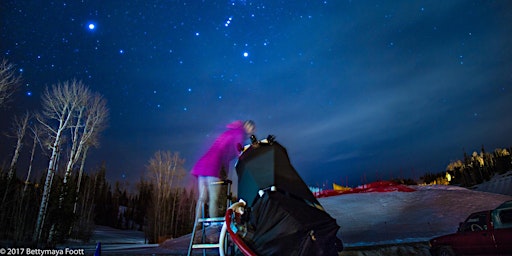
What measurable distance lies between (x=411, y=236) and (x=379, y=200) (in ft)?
26.3

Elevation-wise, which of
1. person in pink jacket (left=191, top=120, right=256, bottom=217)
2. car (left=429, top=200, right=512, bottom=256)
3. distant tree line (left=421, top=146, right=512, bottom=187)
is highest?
distant tree line (left=421, top=146, right=512, bottom=187)

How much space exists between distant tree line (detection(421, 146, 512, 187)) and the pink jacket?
51679 millimetres

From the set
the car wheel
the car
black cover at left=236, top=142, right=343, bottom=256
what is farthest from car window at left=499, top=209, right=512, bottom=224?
black cover at left=236, top=142, right=343, bottom=256

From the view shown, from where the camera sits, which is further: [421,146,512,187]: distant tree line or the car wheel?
[421,146,512,187]: distant tree line

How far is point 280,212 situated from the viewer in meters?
2.62

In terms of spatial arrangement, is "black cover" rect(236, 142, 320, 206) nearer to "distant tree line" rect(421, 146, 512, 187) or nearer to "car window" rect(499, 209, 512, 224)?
"car window" rect(499, 209, 512, 224)

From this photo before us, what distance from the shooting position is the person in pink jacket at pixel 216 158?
5.32 metres

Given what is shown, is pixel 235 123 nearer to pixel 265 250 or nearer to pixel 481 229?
pixel 265 250

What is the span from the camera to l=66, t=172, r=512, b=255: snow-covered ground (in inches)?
328

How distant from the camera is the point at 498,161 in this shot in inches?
1766

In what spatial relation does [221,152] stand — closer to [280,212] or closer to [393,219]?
[280,212]

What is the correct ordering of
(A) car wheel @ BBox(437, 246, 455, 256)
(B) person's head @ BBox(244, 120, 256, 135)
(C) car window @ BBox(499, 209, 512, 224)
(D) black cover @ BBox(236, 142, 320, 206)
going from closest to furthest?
(D) black cover @ BBox(236, 142, 320, 206)
(B) person's head @ BBox(244, 120, 256, 135)
(C) car window @ BBox(499, 209, 512, 224)
(A) car wheel @ BBox(437, 246, 455, 256)

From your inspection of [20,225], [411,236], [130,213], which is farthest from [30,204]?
[130,213]

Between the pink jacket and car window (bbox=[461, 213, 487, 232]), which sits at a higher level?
the pink jacket
